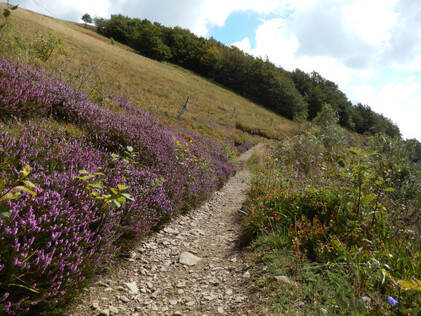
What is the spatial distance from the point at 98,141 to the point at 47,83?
2.14 metres

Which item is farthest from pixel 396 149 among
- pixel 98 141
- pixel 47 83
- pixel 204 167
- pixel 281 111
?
pixel 281 111

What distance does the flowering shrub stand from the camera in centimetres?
209

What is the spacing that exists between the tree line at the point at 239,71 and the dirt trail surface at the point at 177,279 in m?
54.5

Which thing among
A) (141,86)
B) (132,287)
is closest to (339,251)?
(132,287)

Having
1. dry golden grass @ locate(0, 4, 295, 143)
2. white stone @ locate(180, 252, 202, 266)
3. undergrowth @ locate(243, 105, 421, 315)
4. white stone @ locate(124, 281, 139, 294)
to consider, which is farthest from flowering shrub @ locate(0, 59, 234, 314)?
dry golden grass @ locate(0, 4, 295, 143)

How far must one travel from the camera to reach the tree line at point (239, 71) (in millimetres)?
60000

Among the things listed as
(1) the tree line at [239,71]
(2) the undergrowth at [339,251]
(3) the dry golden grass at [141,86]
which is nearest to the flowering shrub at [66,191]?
(2) the undergrowth at [339,251]

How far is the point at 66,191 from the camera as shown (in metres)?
2.88

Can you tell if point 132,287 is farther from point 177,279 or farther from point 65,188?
point 65,188

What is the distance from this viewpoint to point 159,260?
3.93 m

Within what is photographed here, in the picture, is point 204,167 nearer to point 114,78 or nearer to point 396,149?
point 396,149

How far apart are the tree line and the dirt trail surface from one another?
54462mm

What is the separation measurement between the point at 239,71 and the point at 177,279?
66.8 meters

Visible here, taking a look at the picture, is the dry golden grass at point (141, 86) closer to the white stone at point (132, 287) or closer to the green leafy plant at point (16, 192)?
the green leafy plant at point (16, 192)
